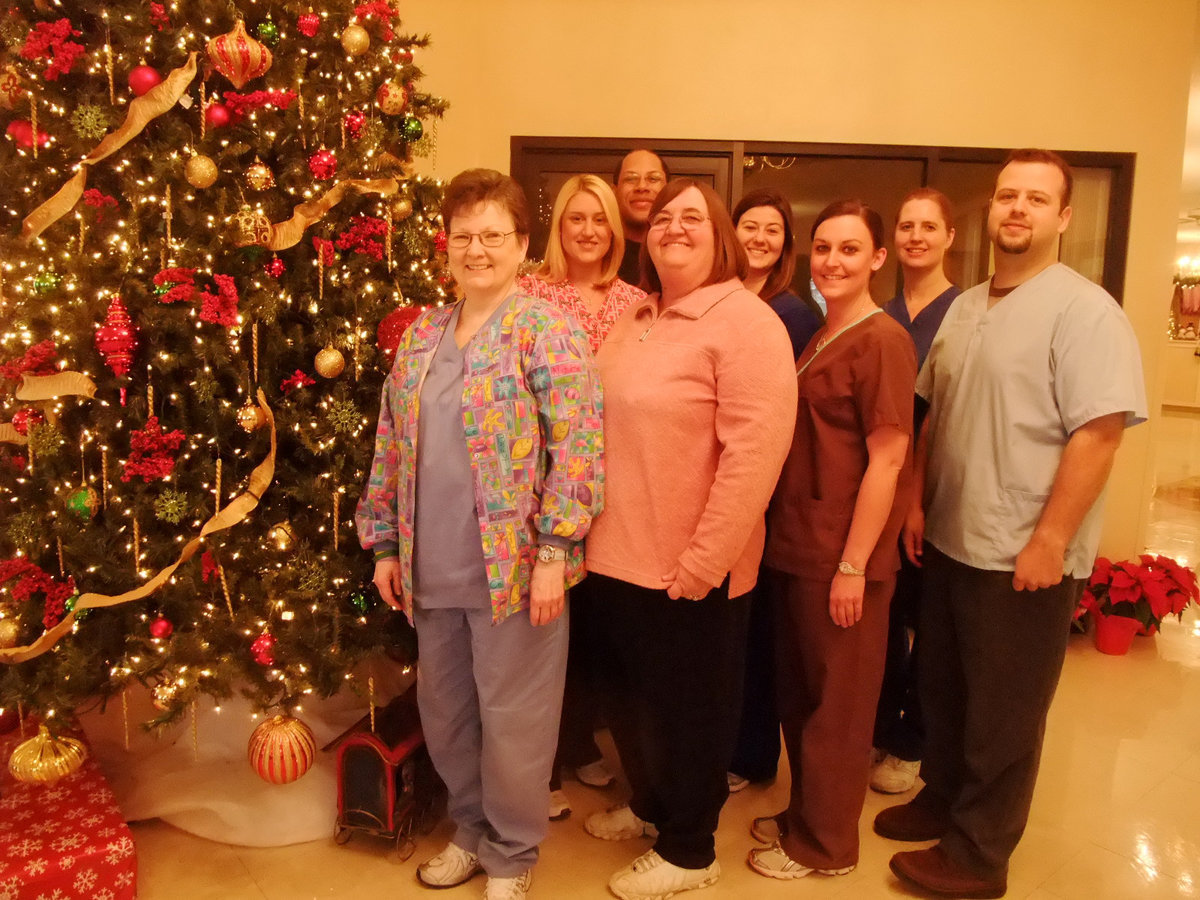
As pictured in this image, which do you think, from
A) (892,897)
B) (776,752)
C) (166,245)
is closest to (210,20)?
(166,245)

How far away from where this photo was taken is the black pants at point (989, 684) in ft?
5.62

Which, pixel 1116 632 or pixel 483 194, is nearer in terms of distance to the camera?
pixel 483 194

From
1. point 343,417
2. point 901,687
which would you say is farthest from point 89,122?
point 901,687

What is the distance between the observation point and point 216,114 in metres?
1.87

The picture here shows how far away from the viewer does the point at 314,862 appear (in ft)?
6.48

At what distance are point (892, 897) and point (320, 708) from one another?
1.61 meters

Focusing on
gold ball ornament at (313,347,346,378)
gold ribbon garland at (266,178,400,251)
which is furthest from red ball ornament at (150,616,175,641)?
gold ribbon garland at (266,178,400,251)

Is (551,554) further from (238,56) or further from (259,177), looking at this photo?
(238,56)

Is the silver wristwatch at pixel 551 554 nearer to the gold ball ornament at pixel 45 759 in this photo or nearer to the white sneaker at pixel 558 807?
the white sneaker at pixel 558 807

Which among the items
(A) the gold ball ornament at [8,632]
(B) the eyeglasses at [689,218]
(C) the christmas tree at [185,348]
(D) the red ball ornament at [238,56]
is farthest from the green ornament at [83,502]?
(B) the eyeglasses at [689,218]

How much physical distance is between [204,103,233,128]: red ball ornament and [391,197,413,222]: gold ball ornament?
451mm

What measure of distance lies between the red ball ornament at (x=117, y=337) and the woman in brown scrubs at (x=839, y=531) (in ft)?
5.21

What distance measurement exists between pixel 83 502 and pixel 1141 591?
A: 392 cm

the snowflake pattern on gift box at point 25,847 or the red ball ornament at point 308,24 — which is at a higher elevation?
the red ball ornament at point 308,24
